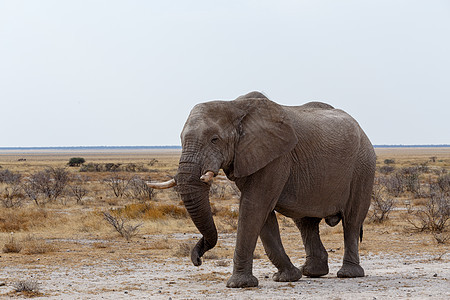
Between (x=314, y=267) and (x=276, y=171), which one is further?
(x=314, y=267)

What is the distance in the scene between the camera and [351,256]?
9961 millimetres

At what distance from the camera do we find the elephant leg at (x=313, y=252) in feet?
32.9

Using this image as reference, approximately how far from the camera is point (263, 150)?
8516mm

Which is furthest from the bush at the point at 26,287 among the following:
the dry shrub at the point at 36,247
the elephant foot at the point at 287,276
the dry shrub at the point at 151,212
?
the dry shrub at the point at 151,212

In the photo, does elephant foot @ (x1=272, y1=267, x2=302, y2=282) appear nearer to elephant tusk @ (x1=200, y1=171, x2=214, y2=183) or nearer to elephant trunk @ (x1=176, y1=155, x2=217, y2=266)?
elephant trunk @ (x1=176, y1=155, x2=217, y2=266)

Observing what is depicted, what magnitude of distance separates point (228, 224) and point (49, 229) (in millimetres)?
4732

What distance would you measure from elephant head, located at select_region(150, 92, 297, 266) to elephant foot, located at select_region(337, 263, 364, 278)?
2.32 meters

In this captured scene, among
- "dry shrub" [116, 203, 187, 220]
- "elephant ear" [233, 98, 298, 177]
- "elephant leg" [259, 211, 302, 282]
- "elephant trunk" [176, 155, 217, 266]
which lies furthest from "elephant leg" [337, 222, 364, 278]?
"dry shrub" [116, 203, 187, 220]

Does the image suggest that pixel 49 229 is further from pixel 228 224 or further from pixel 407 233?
pixel 407 233

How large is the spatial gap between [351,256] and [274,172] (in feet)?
7.26

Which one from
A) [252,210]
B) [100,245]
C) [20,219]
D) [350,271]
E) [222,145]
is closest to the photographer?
[222,145]

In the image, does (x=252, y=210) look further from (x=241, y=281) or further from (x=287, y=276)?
(x=287, y=276)

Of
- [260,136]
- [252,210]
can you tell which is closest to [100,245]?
[252,210]

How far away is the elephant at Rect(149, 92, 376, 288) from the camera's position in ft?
26.3
